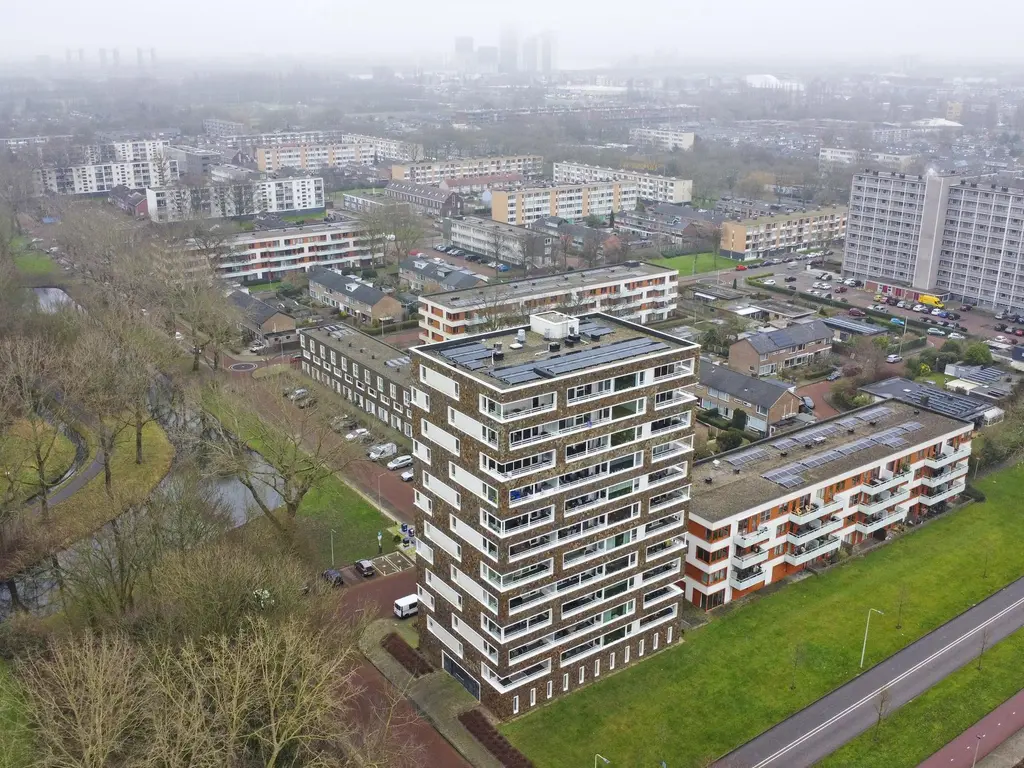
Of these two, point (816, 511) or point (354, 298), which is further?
point (354, 298)

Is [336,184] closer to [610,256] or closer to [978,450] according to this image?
[610,256]

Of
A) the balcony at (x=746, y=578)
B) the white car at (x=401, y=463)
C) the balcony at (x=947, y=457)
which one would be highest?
the balcony at (x=947, y=457)

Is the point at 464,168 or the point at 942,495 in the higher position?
the point at 464,168

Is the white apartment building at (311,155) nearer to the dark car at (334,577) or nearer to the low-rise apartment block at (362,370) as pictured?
the low-rise apartment block at (362,370)

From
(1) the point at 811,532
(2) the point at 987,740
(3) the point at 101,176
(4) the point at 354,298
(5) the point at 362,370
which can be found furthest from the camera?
(3) the point at 101,176

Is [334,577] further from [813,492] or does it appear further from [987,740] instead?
[987,740]

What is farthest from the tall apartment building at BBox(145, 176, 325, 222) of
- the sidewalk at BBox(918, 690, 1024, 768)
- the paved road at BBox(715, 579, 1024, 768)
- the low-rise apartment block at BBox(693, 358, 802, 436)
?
the sidewalk at BBox(918, 690, 1024, 768)

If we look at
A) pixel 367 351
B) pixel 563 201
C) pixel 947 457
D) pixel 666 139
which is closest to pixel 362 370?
pixel 367 351

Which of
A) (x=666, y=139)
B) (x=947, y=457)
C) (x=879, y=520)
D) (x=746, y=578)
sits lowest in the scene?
(x=746, y=578)

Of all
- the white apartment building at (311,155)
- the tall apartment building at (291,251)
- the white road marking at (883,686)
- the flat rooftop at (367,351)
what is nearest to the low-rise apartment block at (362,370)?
the flat rooftop at (367,351)
